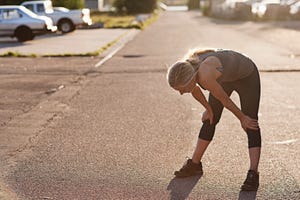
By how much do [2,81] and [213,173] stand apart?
874cm

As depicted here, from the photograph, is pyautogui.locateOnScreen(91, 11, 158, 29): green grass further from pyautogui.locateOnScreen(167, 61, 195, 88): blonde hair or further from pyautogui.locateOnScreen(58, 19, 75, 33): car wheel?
pyautogui.locateOnScreen(167, 61, 195, 88): blonde hair

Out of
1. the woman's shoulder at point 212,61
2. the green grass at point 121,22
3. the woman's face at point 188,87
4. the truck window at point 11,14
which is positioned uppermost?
the woman's shoulder at point 212,61

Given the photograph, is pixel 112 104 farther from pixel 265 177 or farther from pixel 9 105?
pixel 265 177

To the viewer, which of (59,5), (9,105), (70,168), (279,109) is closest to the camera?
(70,168)

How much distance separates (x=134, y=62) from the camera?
1791 cm

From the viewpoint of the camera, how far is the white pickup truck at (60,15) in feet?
113

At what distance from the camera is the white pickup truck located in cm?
3447

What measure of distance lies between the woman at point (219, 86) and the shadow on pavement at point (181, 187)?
83 mm

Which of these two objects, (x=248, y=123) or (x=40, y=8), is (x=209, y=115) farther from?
(x=40, y=8)

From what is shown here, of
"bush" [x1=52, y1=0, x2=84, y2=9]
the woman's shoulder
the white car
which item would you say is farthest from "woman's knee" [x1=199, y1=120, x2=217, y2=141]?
"bush" [x1=52, y1=0, x2=84, y2=9]

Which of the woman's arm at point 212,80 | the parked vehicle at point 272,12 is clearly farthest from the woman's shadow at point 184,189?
the parked vehicle at point 272,12

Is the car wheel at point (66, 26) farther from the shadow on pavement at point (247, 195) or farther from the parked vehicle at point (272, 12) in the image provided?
the shadow on pavement at point (247, 195)

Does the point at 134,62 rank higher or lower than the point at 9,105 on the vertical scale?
lower

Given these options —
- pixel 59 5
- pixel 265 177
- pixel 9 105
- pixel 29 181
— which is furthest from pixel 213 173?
pixel 59 5
